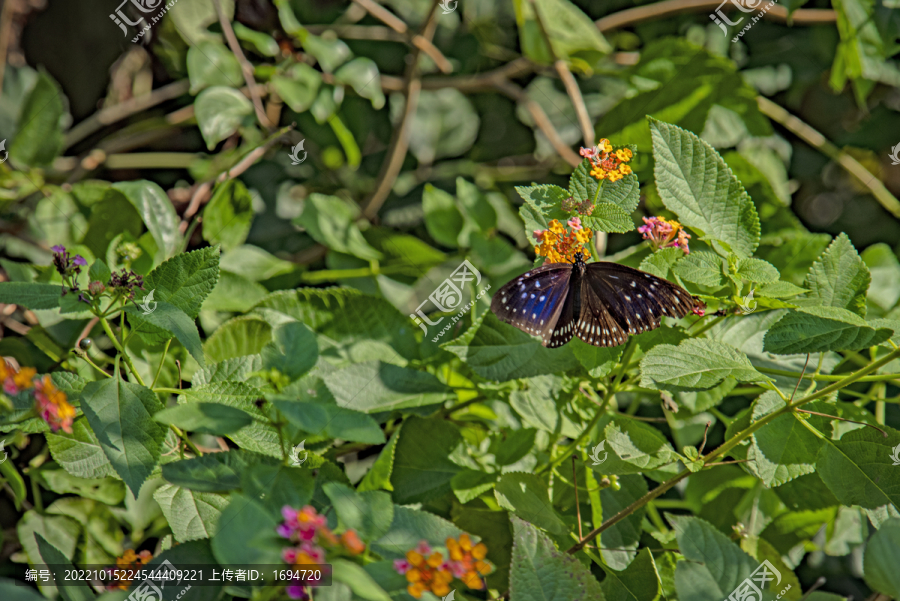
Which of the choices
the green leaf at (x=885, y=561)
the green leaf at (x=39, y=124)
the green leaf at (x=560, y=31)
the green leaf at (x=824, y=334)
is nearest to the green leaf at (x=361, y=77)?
the green leaf at (x=560, y=31)

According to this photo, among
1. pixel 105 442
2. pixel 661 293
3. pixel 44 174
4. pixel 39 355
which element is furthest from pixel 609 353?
pixel 44 174

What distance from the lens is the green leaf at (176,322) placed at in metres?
0.90

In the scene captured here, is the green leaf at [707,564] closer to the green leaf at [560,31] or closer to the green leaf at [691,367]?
the green leaf at [691,367]

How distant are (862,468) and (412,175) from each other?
1.55 metres

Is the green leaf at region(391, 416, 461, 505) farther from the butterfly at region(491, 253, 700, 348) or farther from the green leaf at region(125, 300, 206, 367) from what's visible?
the green leaf at region(125, 300, 206, 367)

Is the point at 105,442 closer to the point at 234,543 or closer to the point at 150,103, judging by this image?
the point at 234,543

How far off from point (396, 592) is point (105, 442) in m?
0.48

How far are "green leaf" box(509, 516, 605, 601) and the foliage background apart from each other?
0.29ft

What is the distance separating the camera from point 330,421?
811mm

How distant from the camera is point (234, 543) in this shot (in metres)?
0.69

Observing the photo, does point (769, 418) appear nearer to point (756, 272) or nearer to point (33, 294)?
point (756, 272)

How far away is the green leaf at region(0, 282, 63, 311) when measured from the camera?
0.96m

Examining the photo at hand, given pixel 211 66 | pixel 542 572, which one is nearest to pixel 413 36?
pixel 211 66

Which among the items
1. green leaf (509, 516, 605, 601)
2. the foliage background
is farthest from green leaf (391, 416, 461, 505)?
green leaf (509, 516, 605, 601)
